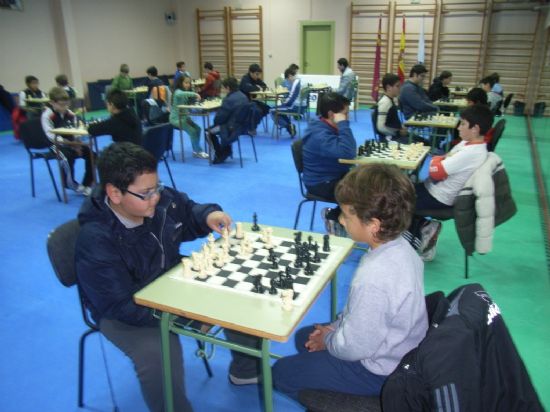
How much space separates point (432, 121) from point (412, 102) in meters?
0.86

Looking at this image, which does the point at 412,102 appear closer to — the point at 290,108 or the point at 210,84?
the point at 290,108

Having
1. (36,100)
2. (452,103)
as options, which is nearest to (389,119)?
(452,103)

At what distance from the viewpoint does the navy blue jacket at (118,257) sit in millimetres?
1736

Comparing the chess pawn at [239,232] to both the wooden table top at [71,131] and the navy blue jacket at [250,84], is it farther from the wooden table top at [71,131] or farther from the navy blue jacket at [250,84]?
the navy blue jacket at [250,84]

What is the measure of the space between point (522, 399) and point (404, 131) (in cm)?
503

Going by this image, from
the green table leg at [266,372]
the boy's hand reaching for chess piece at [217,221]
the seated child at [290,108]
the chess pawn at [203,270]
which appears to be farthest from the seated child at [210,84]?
the green table leg at [266,372]

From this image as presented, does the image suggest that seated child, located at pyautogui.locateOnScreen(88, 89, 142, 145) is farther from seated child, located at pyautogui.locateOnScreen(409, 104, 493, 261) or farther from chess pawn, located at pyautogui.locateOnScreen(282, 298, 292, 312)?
chess pawn, located at pyautogui.locateOnScreen(282, 298, 292, 312)

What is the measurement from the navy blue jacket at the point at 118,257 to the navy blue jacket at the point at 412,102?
18.3 feet

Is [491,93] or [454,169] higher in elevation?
[491,93]

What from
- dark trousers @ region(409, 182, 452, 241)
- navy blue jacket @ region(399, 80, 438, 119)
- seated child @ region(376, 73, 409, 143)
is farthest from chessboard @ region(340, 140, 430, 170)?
navy blue jacket @ region(399, 80, 438, 119)

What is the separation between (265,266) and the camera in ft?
6.32

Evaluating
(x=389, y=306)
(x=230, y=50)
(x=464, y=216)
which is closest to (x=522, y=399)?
(x=389, y=306)

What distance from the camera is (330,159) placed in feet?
12.2

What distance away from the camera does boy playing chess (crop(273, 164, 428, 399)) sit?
1.42 meters
